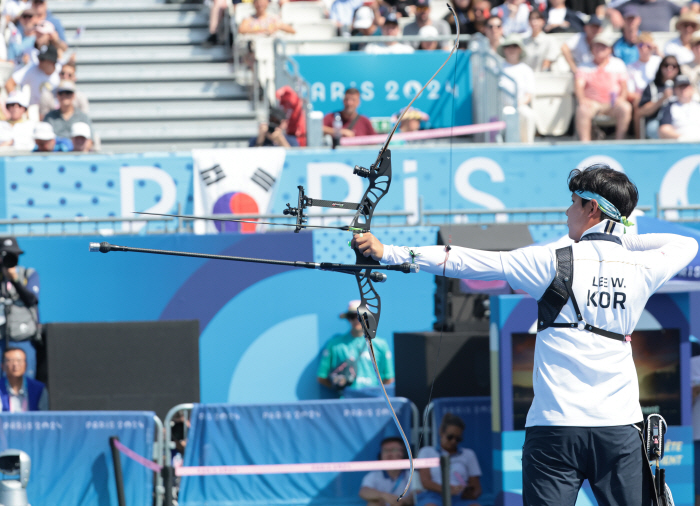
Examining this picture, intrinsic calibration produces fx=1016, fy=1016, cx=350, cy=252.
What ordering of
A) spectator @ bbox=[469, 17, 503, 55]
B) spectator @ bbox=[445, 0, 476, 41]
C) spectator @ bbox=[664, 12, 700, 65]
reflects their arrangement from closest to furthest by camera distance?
spectator @ bbox=[469, 17, 503, 55]
spectator @ bbox=[664, 12, 700, 65]
spectator @ bbox=[445, 0, 476, 41]

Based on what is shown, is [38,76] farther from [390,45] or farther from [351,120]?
[390,45]

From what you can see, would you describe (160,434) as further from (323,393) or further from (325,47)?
(325,47)

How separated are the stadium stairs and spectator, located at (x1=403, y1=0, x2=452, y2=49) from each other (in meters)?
2.40

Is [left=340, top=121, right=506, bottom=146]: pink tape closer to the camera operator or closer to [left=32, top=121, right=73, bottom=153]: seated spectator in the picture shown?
[left=32, top=121, right=73, bottom=153]: seated spectator

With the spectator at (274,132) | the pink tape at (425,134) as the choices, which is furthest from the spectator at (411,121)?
the spectator at (274,132)

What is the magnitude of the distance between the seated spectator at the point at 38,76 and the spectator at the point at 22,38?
574 mm

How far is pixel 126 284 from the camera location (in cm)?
1001

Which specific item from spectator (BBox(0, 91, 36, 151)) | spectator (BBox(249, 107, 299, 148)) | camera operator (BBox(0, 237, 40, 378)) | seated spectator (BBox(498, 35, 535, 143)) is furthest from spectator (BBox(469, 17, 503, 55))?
camera operator (BBox(0, 237, 40, 378))

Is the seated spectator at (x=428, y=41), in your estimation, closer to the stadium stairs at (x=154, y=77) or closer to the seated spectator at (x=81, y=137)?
the stadium stairs at (x=154, y=77)

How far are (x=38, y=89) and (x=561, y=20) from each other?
7.17m

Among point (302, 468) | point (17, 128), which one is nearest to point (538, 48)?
point (17, 128)

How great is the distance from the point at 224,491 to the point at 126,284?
281 cm

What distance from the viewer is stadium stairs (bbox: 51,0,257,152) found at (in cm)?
1335

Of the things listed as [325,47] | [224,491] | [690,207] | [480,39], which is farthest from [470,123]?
[224,491]
